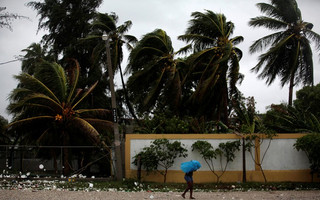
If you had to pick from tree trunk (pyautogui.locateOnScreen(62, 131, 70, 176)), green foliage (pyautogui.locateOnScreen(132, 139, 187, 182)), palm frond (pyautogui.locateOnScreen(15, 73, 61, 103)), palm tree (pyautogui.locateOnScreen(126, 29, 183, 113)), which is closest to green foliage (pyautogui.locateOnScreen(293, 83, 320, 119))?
palm tree (pyautogui.locateOnScreen(126, 29, 183, 113))

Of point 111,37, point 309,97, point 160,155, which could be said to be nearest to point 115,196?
point 160,155

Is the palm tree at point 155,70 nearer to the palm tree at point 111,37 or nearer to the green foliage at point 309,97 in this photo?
the palm tree at point 111,37

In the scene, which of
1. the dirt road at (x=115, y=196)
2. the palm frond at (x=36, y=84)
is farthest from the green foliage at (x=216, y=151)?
the palm frond at (x=36, y=84)

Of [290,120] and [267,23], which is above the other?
[267,23]

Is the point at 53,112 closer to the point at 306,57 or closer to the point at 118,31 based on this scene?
the point at 118,31

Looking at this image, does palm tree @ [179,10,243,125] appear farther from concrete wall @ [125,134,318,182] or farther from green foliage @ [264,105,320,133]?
concrete wall @ [125,134,318,182]

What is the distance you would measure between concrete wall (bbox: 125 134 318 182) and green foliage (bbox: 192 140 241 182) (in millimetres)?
186

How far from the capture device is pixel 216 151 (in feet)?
56.1

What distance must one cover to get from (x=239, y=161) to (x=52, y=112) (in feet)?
33.3

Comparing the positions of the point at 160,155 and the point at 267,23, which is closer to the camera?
the point at 160,155

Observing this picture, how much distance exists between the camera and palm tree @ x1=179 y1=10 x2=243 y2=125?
857 inches

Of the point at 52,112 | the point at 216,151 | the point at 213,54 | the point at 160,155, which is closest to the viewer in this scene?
the point at 160,155

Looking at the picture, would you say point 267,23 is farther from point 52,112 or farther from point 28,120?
point 28,120

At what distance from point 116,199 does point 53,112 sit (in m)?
9.43
